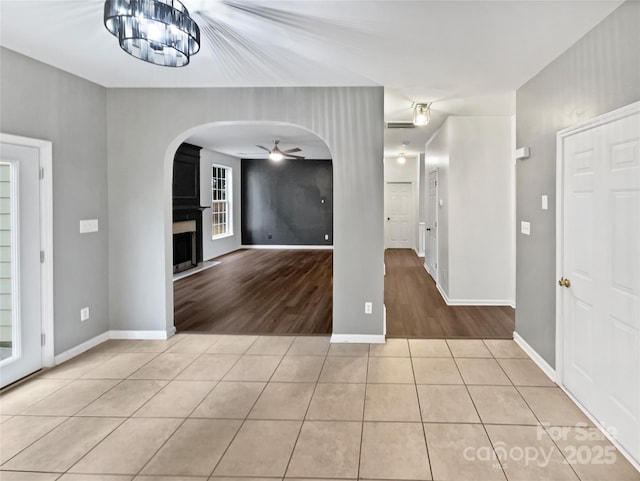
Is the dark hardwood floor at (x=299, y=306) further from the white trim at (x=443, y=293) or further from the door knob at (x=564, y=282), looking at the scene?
the door knob at (x=564, y=282)

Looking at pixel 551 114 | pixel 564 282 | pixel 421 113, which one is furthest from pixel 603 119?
pixel 421 113

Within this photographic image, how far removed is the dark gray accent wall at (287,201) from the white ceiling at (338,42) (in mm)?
7823

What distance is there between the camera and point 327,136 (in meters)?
3.99

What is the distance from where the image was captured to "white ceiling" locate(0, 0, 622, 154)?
2.42 m

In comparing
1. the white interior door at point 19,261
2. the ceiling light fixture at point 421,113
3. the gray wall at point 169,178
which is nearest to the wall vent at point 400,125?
the ceiling light fixture at point 421,113

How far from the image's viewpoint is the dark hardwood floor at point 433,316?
169 inches

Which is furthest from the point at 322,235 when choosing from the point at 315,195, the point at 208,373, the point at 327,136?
the point at 208,373

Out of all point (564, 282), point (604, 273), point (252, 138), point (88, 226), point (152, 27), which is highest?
point (252, 138)

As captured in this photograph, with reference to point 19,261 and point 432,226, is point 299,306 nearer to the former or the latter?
point 19,261

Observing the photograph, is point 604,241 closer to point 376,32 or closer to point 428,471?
point 428,471

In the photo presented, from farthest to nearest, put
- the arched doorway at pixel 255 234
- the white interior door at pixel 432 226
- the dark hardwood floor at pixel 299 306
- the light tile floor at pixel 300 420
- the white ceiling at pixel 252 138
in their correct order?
the white ceiling at pixel 252 138 → the white interior door at pixel 432 226 → the arched doorway at pixel 255 234 → the dark hardwood floor at pixel 299 306 → the light tile floor at pixel 300 420

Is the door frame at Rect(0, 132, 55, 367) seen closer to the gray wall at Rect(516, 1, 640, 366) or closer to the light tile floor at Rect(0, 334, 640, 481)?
the light tile floor at Rect(0, 334, 640, 481)

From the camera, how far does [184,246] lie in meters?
8.33

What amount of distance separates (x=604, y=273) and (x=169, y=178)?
12.9 ft
